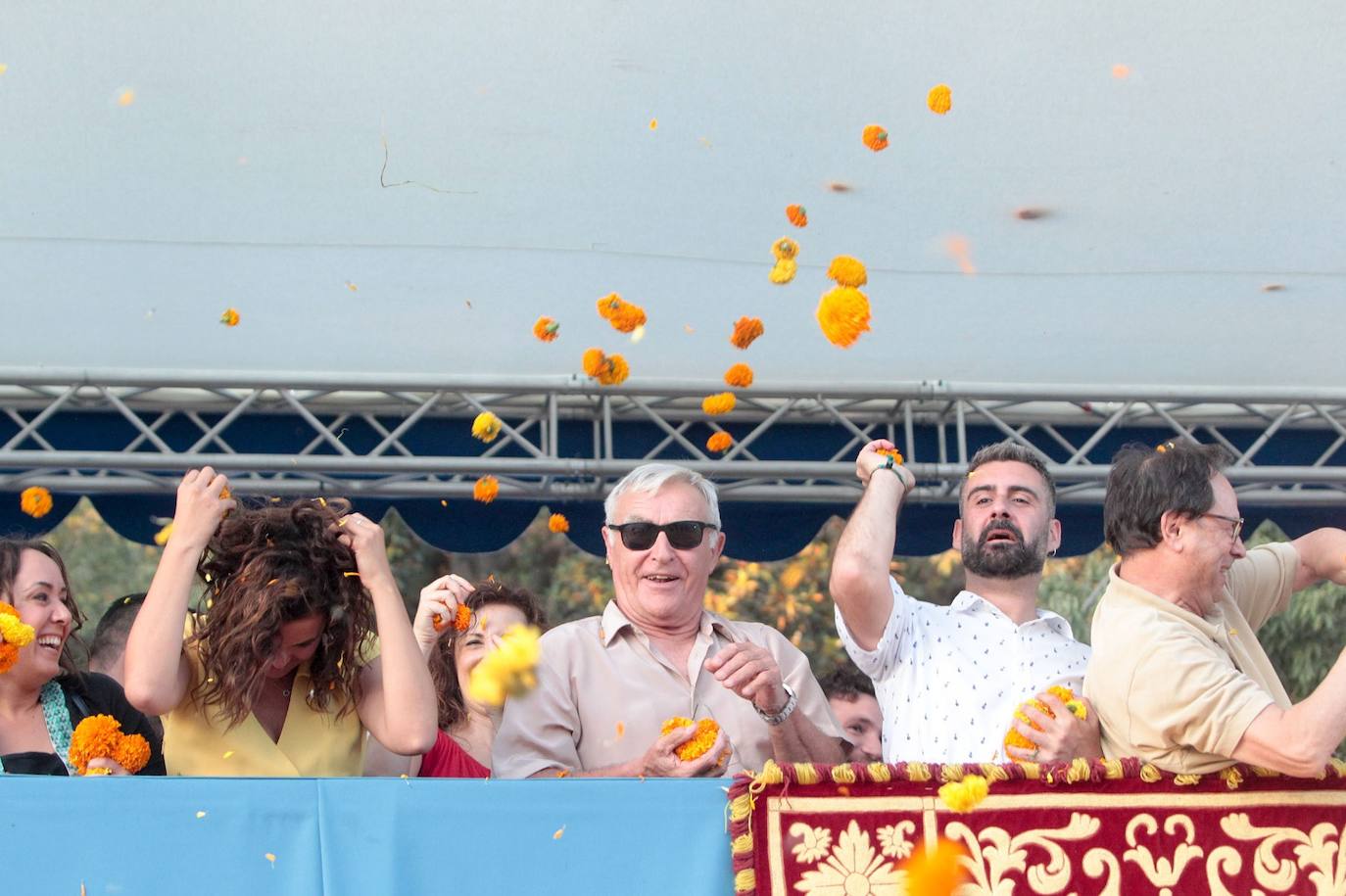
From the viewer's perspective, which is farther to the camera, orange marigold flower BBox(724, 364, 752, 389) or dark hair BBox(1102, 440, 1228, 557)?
orange marigold flower BBox(724, 364, 752, 389)

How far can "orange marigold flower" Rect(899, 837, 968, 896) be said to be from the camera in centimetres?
241

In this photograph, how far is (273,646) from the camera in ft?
8.53

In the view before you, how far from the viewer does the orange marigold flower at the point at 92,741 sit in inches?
106

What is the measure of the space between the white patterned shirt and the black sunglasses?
363mm

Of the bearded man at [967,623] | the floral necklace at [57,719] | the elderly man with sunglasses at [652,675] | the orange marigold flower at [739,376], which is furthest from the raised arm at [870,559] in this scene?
the orange marigold flower at [739,376]

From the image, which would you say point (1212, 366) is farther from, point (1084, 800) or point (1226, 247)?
point (1084, 800)

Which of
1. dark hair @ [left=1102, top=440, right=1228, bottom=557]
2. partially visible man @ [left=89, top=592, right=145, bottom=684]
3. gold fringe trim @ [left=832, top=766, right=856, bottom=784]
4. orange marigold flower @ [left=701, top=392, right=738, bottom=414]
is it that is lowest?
gold fringe trim @ [left=832, top=766, right=856, bottom=784]

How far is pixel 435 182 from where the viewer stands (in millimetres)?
3877

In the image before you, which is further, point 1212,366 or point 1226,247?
point 1212,366

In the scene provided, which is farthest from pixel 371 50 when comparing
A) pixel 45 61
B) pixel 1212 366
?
pixel 1212 366

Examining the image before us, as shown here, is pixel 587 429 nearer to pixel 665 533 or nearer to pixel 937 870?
pixel 665 533

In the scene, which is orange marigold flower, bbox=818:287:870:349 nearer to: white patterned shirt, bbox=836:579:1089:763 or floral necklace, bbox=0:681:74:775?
white patterned shirt, bbox=836:579:1089:763

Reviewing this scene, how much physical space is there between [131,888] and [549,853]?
67 centimetres

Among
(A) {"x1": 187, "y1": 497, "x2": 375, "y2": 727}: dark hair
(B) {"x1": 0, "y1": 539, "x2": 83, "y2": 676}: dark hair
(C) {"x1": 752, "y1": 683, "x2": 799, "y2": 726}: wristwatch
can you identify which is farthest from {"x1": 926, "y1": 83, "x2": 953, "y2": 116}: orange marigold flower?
(B) {"x1": 0, "y1": 539, "x2": 83, "y2": 676}: dark hair
